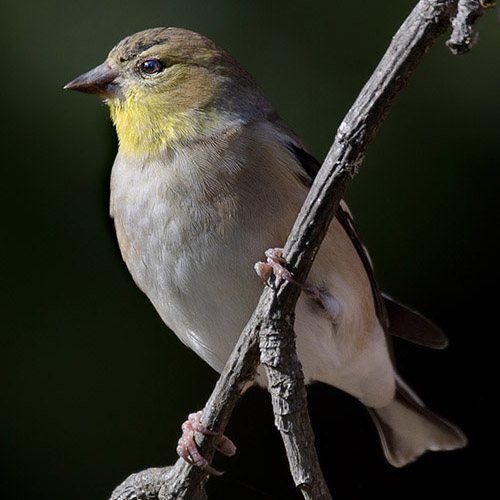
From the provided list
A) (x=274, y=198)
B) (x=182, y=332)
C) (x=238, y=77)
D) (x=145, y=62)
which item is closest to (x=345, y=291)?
(x=274, y=198)

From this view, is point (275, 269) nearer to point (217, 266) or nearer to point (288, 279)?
point (288, 279)

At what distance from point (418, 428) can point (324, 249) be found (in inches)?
43.4

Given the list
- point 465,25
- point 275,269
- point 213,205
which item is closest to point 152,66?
point 213,205

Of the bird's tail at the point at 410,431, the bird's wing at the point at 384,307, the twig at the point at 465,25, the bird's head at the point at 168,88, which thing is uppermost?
the twig at the point at 465,25

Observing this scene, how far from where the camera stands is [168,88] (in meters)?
2.54

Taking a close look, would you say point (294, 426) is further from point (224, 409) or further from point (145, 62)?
point (145, 62)

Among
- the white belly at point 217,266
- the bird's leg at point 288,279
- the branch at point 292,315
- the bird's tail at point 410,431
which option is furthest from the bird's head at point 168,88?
the bird's tail at point 410,431

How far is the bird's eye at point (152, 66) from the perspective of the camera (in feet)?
8.48

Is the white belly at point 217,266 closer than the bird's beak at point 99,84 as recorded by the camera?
Yes

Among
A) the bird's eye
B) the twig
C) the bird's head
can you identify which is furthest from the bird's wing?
the twig

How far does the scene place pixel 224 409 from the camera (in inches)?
79.4

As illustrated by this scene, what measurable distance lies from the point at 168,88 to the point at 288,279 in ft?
3.30

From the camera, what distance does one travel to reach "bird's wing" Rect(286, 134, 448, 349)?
2510mm

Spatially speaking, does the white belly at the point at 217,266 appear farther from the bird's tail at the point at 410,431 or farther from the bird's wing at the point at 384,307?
the bird's tail at the point at 410,431
